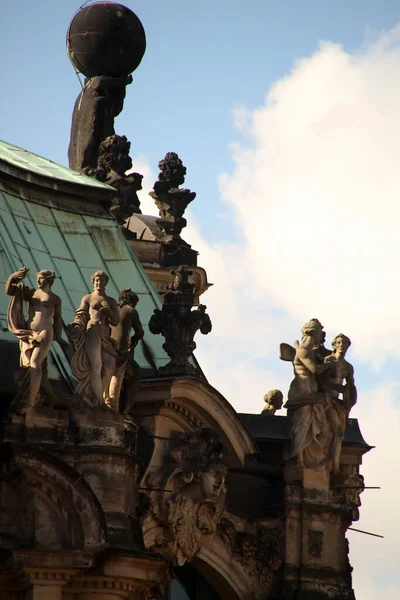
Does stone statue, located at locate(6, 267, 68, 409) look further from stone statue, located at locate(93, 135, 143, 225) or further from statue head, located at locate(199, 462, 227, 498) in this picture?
stone statue, located at locate(93, 135, 143, 225)

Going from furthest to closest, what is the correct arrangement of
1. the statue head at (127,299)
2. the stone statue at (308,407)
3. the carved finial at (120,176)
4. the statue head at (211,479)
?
the carved finial at (120,176)
the stone statue at (308,407)
the statue head at (211,479)
the statue head at (127,299)

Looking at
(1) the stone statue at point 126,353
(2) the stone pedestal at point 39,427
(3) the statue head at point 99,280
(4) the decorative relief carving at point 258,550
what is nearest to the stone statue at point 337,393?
(4) the decorative relief carving at point 258,550

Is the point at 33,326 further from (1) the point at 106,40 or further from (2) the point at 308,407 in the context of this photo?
(1) the point at 106,40

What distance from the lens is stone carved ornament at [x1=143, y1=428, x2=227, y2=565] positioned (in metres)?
40.7

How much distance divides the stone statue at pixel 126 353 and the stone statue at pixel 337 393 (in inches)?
187

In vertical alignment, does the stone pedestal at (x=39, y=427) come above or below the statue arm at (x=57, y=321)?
below

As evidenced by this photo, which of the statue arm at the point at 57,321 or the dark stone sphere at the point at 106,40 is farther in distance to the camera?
the dark stone sphere at the point at 106,40

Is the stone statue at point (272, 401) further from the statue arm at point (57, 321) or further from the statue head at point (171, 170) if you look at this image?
the statue arm at point (57, 321)

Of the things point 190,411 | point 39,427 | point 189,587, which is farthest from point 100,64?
point 39,427

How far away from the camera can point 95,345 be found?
38875 mm

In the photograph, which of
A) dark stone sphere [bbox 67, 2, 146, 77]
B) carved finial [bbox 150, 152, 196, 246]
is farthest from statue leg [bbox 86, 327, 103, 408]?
dark stone sphere [bbox 67, 2, 146, 77]

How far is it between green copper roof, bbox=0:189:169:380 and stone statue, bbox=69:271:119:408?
181 centimetres

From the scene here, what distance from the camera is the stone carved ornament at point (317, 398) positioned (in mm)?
43438

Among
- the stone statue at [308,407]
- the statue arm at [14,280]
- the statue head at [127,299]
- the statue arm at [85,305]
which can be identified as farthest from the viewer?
the stone statue at [308,407]
